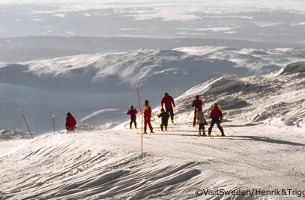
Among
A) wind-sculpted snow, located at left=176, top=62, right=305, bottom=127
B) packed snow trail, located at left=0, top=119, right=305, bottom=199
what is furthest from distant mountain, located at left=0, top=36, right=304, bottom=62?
packed snow trail, located at left=0, top=119, right=305, bottom=199

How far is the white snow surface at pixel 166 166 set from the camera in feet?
31.9

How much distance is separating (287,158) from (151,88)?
263ft

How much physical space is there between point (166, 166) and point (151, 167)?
0.42 m

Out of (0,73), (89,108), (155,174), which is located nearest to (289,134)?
(155,174)

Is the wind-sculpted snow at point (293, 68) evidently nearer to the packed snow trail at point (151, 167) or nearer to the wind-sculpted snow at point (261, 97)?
the wind-sculpted snow at point (261, 97)

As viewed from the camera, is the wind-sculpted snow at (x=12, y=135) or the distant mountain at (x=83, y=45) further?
the distant mountain at (x=83, y=45)

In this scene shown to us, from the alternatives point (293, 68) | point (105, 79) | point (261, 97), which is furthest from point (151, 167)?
point (105, 79)

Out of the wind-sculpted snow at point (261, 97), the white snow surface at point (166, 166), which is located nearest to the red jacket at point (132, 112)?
the white snow surface at point (166, 166)

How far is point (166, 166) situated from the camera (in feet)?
35.6

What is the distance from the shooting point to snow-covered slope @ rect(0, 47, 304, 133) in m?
76.6

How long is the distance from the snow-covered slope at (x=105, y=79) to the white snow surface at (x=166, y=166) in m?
51.7

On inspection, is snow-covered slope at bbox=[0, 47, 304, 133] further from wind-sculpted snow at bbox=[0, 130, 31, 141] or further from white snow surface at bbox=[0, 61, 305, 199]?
white snow surface at bbox=[0, 61, 305, 199]

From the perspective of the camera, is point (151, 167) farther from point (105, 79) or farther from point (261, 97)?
point (105, 79)

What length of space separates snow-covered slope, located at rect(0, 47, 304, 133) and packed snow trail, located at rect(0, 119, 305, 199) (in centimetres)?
5286
